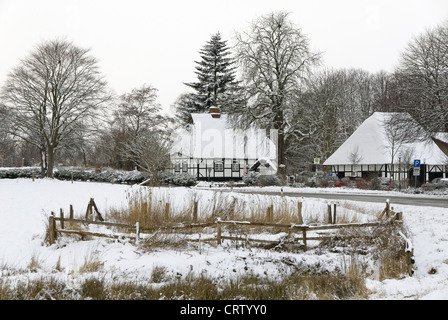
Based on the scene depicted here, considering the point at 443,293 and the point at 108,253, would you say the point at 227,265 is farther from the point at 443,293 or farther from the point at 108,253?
the point at 443,293

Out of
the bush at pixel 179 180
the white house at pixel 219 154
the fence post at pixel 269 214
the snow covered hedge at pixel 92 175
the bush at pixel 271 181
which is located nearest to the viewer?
the fence post at pixel 269 214

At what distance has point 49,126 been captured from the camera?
116 ft

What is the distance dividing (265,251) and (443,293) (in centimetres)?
469

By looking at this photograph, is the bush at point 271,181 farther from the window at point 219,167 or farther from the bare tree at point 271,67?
the window at point 219,167

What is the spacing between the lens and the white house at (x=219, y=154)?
141 feet

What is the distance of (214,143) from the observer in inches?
1801

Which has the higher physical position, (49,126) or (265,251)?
(49,126)

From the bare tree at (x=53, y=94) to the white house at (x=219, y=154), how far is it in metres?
11.4

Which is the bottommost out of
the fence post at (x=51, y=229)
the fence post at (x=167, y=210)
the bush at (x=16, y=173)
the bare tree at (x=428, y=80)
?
the fence post at (x=51, y=229)

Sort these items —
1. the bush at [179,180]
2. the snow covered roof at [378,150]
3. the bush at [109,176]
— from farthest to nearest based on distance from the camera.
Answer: the snow covered roof at [378,150] < the bush at [109,176] < the bush at [179,180]

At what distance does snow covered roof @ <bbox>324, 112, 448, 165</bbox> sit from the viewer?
1323 inches

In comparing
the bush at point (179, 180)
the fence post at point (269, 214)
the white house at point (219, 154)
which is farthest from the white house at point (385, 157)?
the fence post at point (269, 214)
